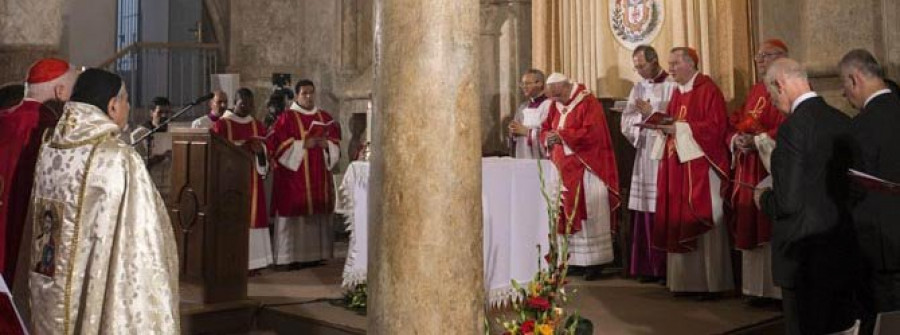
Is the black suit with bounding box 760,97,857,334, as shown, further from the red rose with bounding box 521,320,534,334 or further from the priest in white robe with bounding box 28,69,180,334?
the priest in white robe with bounding box 28,69,180,334

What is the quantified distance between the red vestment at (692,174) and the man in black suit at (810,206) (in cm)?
257

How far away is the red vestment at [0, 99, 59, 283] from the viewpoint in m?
4.50

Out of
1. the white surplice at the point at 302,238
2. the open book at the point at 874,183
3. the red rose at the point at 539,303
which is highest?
the open book at the point at 874,183

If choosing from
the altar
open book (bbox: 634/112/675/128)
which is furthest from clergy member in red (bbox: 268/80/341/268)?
open book (bbox: 634/112/675/128)

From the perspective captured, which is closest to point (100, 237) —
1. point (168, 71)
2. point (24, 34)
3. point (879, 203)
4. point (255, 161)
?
point (879, 203)

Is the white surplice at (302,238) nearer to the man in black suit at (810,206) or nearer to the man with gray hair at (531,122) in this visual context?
the man with gray hair at (531,122)

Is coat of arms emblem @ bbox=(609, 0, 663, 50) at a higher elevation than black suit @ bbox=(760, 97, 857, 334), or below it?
higher

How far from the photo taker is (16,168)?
4.50 meters

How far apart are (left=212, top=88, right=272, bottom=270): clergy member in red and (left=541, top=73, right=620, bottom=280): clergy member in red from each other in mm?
2665

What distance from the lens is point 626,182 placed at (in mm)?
8594

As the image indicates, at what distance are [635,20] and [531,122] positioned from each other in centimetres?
178

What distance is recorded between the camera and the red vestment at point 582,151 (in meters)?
7.77

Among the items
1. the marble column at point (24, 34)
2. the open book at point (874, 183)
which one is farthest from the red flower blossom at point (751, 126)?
the marble column at point (24, 34)

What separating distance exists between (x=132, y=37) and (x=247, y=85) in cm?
636
